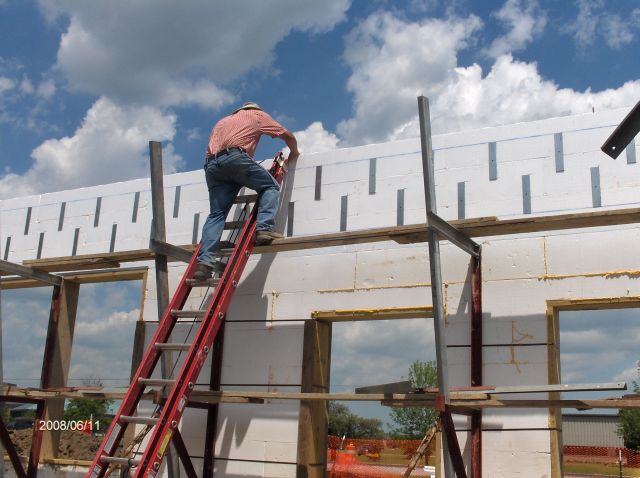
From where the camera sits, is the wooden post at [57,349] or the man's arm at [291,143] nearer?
the man's arm at [291,143]

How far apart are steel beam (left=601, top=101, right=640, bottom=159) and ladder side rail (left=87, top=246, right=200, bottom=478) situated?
4006mm

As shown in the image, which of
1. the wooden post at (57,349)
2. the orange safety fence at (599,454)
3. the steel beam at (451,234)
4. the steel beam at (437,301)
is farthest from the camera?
the orange safety fence at (599,454)

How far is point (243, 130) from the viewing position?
6434 mm

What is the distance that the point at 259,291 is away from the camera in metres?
7.02

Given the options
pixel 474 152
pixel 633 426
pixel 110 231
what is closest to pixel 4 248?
pixel 110 231

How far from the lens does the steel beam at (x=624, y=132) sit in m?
2.88

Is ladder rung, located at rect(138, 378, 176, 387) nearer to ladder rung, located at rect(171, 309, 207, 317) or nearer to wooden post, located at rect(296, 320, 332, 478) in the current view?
ladder rung, located at rect(171, 309, 207, 317)

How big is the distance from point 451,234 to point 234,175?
207 centimetres

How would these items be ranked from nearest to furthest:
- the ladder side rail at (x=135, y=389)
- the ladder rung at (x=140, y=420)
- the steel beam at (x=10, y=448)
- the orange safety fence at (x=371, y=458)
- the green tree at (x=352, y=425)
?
the ladder rung at (x=140, y=420) < the ladder side rail at (x=135, y=389) < the steel beam at (x=10, y=448) < the orange safety fence at (x=371, y=458) < the green tree at (x=352, y=425)

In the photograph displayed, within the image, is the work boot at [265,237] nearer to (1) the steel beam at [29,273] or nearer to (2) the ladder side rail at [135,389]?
(2) the ladder side rail at [135,389]

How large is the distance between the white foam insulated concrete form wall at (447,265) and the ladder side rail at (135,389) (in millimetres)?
972

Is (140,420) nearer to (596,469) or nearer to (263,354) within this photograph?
(263,354)

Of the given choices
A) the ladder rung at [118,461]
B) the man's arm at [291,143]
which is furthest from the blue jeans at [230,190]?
the ladder rung at [118,461]

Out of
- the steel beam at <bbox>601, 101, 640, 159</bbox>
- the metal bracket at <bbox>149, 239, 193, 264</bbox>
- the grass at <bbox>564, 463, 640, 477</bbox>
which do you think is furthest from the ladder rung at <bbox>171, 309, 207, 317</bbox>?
the grass at <bbox>564, 463, 640, 477</bbox>
